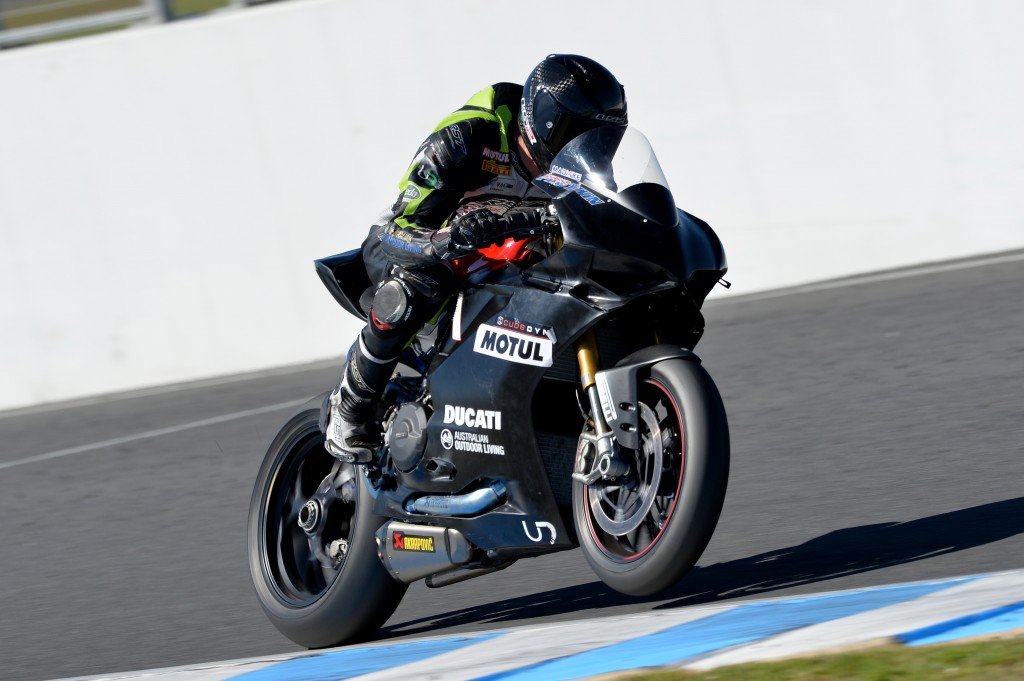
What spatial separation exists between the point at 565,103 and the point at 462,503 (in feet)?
3.79

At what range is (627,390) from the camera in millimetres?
4086

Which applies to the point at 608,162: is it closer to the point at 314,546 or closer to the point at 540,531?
the point at 540,531

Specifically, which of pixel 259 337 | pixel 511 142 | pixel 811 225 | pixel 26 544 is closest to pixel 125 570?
pixel 26 544

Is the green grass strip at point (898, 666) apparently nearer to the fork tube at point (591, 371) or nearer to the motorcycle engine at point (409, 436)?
the fork tube at point (591, 371)

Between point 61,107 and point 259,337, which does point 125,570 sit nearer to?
point 259,337

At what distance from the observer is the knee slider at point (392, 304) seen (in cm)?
455

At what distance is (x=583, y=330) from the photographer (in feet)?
13.7

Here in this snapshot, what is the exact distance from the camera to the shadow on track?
14.8 ft

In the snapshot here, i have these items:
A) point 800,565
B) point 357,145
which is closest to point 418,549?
point 800,565

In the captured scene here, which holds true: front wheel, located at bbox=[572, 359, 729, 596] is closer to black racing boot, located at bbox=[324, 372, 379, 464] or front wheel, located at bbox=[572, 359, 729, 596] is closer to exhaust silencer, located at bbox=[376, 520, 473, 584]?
exhaust silencer, located at bbox=[376, 520, 473, 584]

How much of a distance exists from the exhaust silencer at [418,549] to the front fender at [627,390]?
27.0 inches

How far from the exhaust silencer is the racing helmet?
3.60 feet

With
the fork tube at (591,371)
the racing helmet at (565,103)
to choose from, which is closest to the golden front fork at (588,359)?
the fork tube at (591,371)

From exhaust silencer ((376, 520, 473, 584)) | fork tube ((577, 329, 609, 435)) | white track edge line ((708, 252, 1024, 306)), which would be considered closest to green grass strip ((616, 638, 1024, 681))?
A: fork tube ((577, 329, 609, 435))
